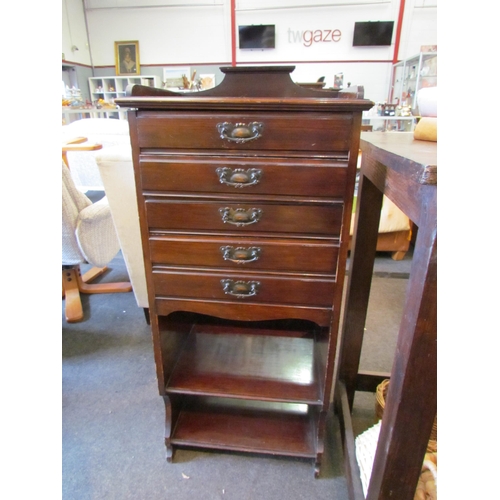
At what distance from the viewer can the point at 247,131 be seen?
68 cm

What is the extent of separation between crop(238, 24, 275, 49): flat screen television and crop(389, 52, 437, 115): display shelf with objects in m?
1.92

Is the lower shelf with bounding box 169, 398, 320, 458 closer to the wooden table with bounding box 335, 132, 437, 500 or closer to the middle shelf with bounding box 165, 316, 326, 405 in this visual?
the middle shelf with bounding box 165, 316, 326, 405

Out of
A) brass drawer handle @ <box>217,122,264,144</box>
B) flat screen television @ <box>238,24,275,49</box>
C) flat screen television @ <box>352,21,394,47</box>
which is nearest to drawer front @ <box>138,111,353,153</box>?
brass drawer handle @ <box>217,122,264,144</box>

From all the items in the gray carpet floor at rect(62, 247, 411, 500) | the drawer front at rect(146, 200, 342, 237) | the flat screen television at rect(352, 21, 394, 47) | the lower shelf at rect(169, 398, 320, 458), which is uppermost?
the flat screen television at rect(352, 21, 394, 47)

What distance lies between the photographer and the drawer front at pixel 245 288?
0.81 metres

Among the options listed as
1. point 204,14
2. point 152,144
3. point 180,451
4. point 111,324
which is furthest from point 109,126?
point 204,14

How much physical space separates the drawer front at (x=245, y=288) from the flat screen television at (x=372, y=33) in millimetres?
5314

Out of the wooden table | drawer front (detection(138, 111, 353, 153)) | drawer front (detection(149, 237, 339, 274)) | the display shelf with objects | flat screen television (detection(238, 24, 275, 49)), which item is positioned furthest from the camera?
flat screen television (detection(238, 24, 275, 49))

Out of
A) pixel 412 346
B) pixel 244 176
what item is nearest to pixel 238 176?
pixel 244 176

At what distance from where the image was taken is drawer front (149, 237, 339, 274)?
0.77 m

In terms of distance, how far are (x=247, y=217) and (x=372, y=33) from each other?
5352 millimetres

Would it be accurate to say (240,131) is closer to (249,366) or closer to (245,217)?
(245,217)

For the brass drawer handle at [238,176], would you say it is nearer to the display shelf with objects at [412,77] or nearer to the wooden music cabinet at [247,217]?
the wooden music cabinet at [247,217]
